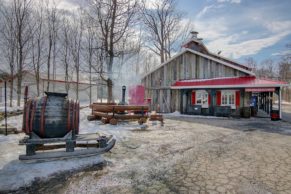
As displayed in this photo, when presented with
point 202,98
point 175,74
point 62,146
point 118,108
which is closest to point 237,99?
point 202,98

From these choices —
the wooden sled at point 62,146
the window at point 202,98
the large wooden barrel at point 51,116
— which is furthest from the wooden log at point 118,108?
the window at point 202,98

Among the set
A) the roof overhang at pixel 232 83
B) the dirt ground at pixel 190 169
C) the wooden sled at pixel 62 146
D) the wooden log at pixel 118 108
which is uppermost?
the roof overhang at pixel 232 83

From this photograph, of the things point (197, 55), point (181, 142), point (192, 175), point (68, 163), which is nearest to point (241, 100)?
point (197, 55)

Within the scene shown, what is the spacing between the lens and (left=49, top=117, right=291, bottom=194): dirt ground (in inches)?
136

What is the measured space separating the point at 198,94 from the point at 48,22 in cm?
1745

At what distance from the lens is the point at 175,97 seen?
17953 millimetres

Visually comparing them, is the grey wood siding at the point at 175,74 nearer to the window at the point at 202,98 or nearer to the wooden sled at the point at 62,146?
the window at the point at 202,98

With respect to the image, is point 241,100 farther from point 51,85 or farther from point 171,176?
point 51,85

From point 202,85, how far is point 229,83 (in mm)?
1895

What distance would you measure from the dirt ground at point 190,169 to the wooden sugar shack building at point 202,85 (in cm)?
819

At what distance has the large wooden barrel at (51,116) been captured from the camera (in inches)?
186

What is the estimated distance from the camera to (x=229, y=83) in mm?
14367

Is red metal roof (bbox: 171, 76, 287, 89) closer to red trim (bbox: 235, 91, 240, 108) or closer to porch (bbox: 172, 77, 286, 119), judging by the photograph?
porch (bbox: 172, 77, 286, 119)

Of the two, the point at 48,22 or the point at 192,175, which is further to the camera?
the point at 48,22
